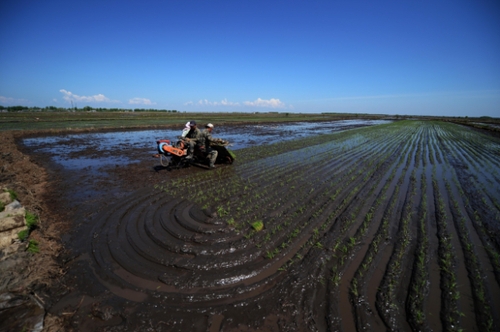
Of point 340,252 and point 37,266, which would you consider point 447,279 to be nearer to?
point 340,252

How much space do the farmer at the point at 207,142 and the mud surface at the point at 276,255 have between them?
7.26 feet

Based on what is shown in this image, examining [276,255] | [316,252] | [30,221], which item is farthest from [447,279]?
[30,221]

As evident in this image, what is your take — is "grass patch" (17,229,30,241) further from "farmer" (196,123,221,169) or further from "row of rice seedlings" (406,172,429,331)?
"farmer" (196,123,221,169)

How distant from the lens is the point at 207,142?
32.2 feet

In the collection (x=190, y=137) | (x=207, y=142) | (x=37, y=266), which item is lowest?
(x=37, y=266)

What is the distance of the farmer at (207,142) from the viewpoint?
9.41 m

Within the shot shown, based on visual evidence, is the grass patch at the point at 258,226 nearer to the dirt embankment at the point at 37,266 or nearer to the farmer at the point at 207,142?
the dirt embankment at the point at 37,266

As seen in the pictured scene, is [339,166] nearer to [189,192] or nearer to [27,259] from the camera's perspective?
[189,192]

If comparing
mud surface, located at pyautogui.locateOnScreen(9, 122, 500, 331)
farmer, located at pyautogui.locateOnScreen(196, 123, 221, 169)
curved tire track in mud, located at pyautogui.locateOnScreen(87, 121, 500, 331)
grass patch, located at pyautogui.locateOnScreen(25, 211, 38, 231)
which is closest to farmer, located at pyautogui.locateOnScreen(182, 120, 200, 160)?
farmer, located at pyautogui.locateOnScreen(196, 123, 221, 169)

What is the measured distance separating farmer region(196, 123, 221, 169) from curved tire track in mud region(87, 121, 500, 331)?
2.55 metres

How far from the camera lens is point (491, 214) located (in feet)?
18.5

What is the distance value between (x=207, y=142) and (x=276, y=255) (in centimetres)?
696

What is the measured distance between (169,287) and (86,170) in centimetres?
906

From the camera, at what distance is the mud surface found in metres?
2.74
